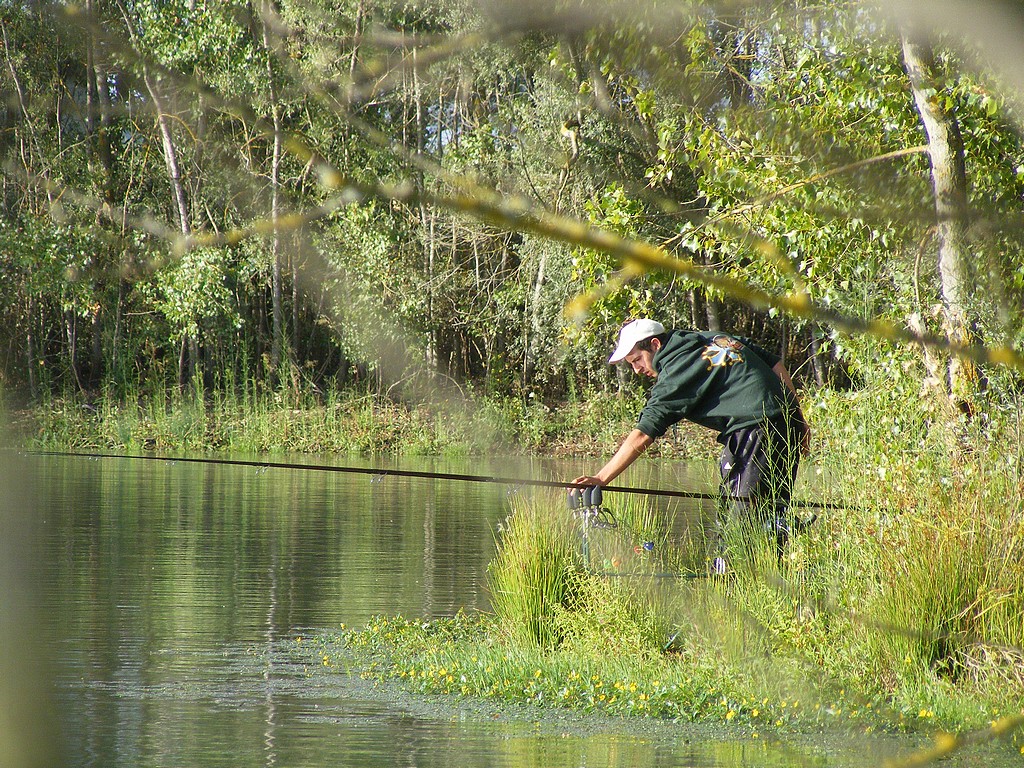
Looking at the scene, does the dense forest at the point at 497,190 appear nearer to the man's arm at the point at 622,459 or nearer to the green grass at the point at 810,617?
the green grass at the point at 810,617

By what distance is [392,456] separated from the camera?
24.6m

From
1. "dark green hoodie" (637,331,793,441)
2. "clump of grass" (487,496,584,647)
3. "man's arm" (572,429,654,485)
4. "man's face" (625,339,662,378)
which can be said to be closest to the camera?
"man's arm" (572,429,654,485)

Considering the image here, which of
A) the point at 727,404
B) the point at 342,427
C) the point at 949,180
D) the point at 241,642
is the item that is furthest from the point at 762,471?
the point at 342,427

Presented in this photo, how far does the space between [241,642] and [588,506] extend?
204 centimetres

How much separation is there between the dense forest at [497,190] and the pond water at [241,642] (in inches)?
15.5

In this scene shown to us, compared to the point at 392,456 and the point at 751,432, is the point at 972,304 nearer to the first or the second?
the point at 751,432

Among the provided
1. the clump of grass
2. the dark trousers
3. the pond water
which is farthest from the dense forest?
the clump of grass

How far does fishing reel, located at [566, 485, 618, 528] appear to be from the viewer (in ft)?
21.5

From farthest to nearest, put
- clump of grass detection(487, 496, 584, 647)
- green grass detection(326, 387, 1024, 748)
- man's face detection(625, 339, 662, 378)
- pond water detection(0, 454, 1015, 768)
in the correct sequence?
man's face detection(625, 339, 662, 378)
clump of grass detection(487, 496, 584, 647)
green grass detection(326, 387, 1024, 748)
pond water detection(0, 454, 1015, 768)

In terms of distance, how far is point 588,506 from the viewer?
6.60 m

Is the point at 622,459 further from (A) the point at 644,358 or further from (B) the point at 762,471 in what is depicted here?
(B) the point at 762,471

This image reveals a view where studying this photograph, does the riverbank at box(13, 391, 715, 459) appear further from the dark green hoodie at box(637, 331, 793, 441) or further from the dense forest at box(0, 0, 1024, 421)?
the dark green hoodie at box(637, 331, 793, 441)

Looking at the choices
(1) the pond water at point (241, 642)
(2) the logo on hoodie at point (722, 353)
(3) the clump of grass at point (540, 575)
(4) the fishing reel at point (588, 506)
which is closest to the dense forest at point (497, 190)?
(1) the pond water at point (241, 642)

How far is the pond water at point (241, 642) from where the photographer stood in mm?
4887
